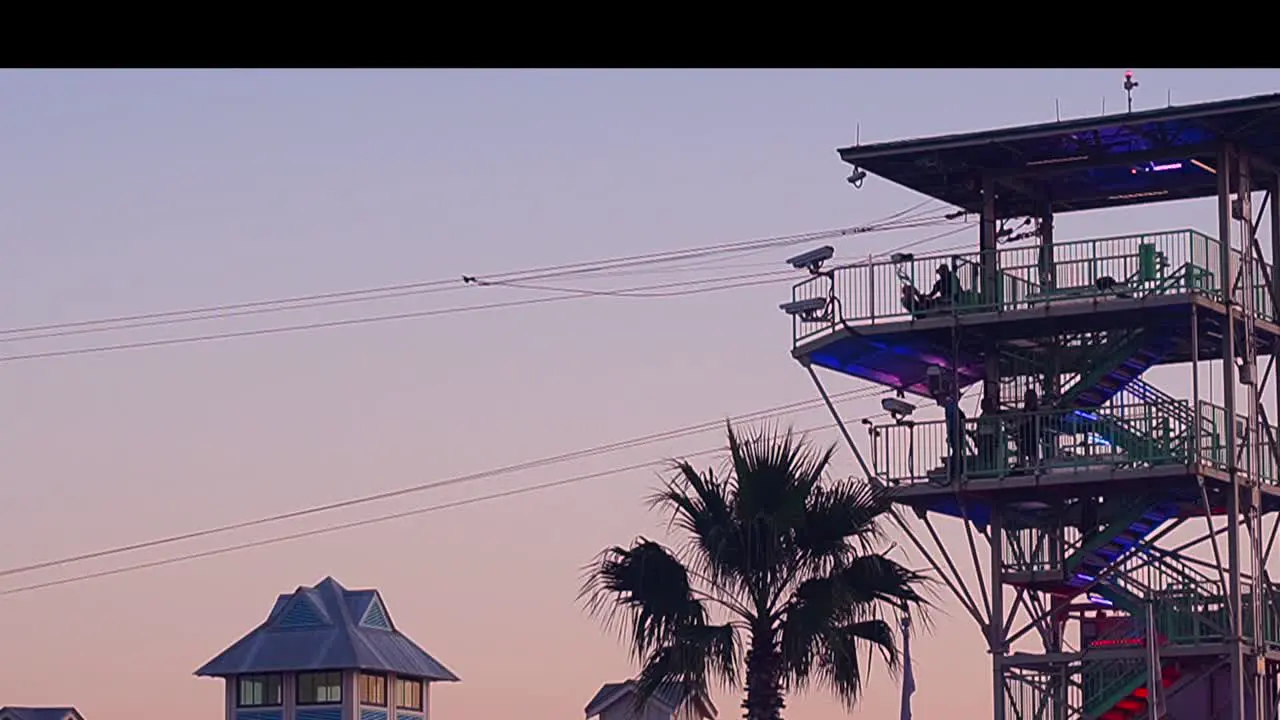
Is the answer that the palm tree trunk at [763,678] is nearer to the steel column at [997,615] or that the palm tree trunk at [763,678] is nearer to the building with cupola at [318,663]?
the steel column at [997,615]

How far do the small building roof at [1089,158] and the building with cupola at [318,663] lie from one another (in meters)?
42.5

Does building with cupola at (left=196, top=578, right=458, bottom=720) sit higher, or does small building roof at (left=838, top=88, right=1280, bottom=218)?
small building roof at (left=838, top=88, right=1280, bottom=218)

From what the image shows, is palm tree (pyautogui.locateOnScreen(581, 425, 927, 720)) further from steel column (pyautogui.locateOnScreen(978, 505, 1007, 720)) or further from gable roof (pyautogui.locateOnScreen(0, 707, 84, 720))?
gable roof (pyautogui.locateOnScreen(0, 707, 84, 720))

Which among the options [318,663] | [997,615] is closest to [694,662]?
[997,615]

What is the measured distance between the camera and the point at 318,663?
294 feet

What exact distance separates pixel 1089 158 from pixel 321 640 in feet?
152

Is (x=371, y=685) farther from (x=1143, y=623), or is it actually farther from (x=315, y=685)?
(x=1143, y=623)

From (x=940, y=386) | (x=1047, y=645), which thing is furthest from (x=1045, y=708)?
(x=940, y=386)

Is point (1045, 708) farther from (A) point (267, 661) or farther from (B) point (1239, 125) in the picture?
(A) point (267, 661)

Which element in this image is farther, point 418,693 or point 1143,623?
point 418,693

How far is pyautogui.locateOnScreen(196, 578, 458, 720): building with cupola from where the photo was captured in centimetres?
9019

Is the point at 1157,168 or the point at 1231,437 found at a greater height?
the point at 1157,168

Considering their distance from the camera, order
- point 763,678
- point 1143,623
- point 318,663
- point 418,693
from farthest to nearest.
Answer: point 418,693 < point 318,663 < point 1143,623 < point 763,678

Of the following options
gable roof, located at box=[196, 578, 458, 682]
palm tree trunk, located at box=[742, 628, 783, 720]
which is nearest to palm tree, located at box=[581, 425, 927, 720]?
palm tree trunk, located at box=[742, 628, 783, 720]
